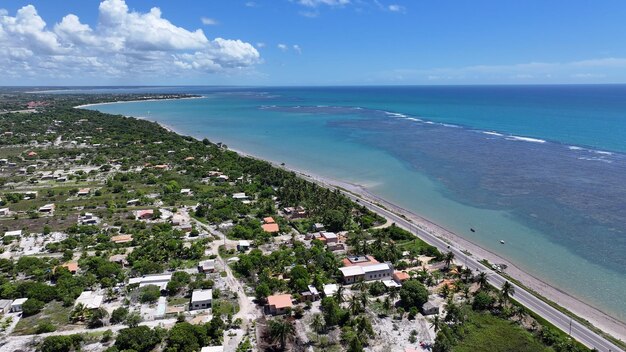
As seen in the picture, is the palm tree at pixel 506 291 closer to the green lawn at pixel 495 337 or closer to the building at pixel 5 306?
the green lawn at pixel 495 337

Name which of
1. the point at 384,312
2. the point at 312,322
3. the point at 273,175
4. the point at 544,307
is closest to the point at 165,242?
the point at 312,322

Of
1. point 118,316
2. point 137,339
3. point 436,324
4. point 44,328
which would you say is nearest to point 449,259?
point 436,324

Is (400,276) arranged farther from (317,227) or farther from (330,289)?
(317,227)

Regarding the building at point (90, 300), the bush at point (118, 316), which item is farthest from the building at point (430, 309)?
the building at point (90, 300)

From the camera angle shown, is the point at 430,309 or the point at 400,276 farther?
the point at 400,276

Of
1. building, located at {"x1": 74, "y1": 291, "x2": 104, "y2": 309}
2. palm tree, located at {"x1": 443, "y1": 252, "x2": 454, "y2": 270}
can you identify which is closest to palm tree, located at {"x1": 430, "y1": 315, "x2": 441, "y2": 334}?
palm tree, located at {"x1": 443, "y1": 252, "x2": 454, "y2": 270}

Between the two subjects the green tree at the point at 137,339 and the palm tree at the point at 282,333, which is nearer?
the green tree at the point at 137,339
